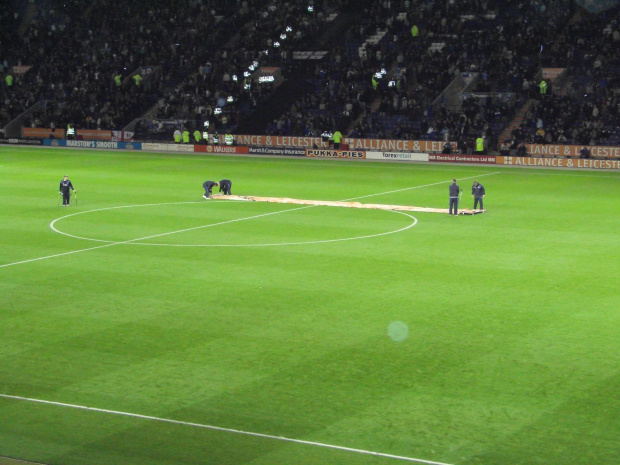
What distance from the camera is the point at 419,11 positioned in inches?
2899


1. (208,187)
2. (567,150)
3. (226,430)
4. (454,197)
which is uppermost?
(567,150)

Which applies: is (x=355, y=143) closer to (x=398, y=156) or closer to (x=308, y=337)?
(x=398, y=156)

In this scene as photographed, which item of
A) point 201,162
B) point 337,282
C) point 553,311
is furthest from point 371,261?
point 201,162

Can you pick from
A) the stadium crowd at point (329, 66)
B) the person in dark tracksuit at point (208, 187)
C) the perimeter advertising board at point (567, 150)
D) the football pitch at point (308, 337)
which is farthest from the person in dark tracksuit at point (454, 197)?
the stadium crowd at point (329, 66)

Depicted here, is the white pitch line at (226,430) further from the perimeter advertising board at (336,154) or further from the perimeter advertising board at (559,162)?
the perimeter advertising board at (336,154)

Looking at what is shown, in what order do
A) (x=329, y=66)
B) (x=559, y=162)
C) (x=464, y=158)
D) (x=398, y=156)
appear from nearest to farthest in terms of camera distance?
(x=559, y=162) < (x=464, y=158) < (x=398, y=156) < (x=329, y=66)

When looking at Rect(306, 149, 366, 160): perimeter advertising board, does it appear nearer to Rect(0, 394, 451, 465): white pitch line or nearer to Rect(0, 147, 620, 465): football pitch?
Rect(0, 147, 620, 465): football pitch

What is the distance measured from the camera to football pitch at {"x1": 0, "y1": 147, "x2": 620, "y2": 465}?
12359mm

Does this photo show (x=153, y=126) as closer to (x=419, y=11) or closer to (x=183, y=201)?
(x=419, y=11)

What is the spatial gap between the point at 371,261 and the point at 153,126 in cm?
5122

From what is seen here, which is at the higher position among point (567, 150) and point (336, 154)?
point (567, 150)

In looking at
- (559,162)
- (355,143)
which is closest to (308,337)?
(559,162)

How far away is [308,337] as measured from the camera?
17359 mm

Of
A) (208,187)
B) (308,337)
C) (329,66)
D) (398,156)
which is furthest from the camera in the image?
(329,66)
